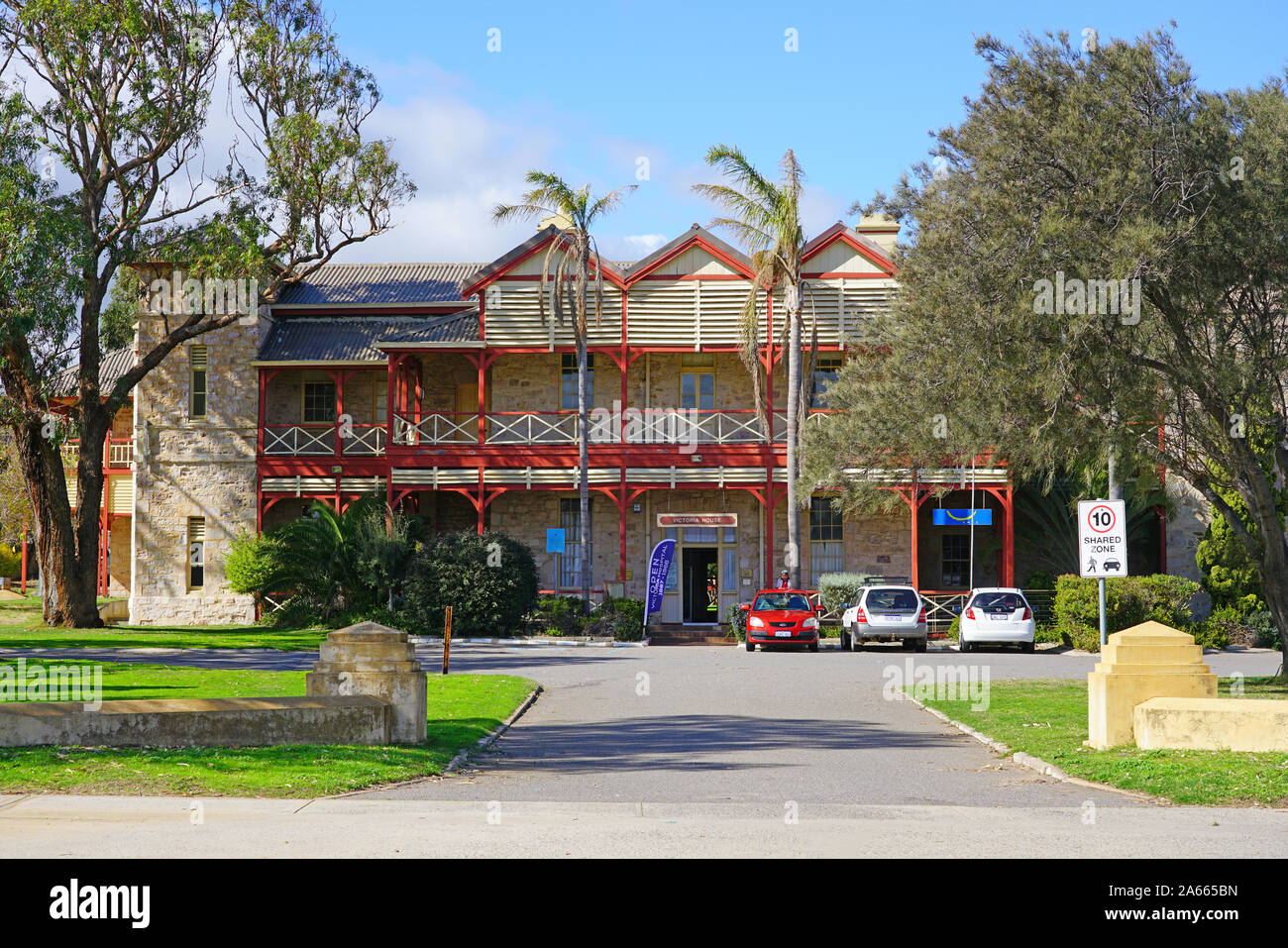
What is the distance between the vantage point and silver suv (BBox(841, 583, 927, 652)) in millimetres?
26969

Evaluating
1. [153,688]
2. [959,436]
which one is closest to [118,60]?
[153,688]

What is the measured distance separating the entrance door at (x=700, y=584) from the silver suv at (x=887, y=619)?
6.73 m

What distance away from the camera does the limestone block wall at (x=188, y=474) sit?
3447 cm

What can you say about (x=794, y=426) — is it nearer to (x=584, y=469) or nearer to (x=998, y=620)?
(x=584, y=469)

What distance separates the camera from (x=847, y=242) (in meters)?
32.8

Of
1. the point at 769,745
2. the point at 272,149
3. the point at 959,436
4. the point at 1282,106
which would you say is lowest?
the point at 769,745

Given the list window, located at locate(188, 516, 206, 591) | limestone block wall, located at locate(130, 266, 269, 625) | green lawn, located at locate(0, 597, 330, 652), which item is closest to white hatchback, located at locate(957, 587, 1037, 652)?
green lawn, located at locate(0, 597, 330, 652)

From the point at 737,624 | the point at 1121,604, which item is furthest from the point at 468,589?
the point at 1121,604

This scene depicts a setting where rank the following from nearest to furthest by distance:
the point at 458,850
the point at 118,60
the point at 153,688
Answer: the point at 458,850 < the point at 153,688 < the point at 118,60

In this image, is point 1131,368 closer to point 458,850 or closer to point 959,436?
point 959,436

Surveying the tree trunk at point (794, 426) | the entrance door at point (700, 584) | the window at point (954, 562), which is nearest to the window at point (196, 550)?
the entrance door at point (700, 584)

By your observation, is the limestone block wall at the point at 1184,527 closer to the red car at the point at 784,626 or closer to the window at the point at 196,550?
the red car at the point at 784,626

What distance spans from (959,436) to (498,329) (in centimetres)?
1729

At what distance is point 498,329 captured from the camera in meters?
33.5
